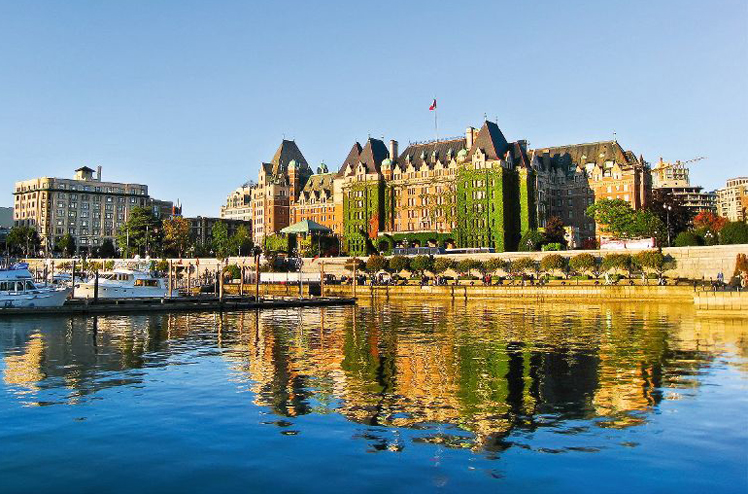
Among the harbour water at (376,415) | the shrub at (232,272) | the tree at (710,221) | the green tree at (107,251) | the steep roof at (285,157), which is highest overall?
the steep roof at (285,157)

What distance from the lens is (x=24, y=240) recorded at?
185 m

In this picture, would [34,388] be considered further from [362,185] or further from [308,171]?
[308,171]

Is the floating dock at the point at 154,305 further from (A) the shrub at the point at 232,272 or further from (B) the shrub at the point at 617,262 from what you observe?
(A) the shrub at the point at 232,272

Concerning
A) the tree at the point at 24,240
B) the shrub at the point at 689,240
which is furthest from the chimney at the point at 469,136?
the tree at the point at 24,240

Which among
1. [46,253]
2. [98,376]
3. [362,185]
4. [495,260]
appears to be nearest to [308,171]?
[362,185]

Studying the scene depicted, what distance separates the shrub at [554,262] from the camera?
314ft

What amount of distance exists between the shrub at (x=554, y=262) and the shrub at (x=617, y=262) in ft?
21.0

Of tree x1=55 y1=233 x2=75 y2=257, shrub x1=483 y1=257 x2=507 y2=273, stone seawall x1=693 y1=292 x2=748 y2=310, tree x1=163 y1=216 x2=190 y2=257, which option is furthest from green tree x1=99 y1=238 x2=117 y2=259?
stone seawall x1=693 y1=292 x2=748 y2=310

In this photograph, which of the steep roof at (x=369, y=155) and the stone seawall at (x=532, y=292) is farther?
the steep roof at (x=369, y=155)

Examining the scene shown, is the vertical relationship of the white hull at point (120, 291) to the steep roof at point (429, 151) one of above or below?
below

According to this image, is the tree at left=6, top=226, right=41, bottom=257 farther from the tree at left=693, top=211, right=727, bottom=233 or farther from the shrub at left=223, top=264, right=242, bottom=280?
the tree at left=693, top=211, right=727, bottom=233

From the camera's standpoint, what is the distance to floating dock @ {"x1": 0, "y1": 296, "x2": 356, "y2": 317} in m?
58.0

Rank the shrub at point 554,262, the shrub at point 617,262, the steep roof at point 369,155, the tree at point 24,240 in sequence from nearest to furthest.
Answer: the shrub at point 617,262 → the shrub at point 554,262 → the steep roof at point 369,155 → the tree at point 24,240

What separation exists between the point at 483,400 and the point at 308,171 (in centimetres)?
17758
